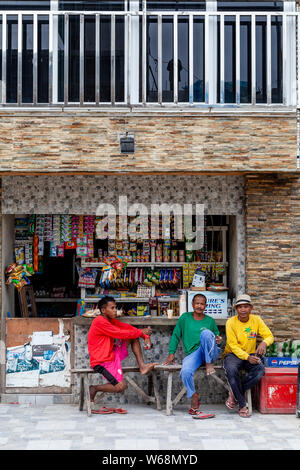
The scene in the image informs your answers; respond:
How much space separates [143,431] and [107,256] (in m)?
3.06

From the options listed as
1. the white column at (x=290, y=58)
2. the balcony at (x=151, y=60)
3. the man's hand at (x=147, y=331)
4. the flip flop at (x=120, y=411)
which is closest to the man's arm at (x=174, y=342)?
the man's hand at (x=147, y=331)

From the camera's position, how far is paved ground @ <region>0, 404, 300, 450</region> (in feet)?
20.4

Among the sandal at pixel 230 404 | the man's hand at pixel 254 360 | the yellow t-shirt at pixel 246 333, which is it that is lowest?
the sandal at pixel 230 404

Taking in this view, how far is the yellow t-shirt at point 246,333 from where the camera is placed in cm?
756

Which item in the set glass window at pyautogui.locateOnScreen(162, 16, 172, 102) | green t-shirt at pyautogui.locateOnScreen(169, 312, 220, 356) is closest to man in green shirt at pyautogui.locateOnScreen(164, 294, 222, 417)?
green t-shirt at pyautogui.locateOnScreen(169, 312, 220, 356)

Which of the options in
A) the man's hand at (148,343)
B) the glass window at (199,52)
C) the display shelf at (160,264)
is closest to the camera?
the man's hand at (148,343)

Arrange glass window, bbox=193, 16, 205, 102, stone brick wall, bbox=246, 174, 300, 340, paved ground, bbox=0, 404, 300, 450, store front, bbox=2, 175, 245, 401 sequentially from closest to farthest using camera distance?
paved ground, bbox=0, 404, 300, 450 < glass window, bbox=193, 16, 205, 102 < stone brick wall, bbox=246, 174, 300, 340 < store front, bbox=2, 175, 245, 401

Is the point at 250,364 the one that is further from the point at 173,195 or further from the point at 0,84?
the point at 0,84

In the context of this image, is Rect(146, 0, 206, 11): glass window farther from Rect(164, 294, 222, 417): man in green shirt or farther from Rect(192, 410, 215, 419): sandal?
Rect(192, 410, 215, 419): sandal

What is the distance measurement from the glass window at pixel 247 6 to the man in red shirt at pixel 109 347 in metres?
4.31

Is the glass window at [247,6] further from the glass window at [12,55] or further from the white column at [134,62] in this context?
the glass window at [12,55]

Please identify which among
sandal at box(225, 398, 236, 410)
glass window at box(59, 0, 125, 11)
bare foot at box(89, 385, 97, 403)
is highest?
glass window at box(59, 0, 125, 11)

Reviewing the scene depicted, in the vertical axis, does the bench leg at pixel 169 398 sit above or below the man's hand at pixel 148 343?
below

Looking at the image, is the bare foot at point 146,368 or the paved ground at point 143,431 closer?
the paved ground at point 143,431
